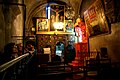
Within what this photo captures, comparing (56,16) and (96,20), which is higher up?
(56,16)

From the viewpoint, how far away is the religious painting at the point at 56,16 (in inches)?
732

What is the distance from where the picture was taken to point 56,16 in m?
18.9

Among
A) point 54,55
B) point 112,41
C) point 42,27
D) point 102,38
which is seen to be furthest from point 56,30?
point 112,41

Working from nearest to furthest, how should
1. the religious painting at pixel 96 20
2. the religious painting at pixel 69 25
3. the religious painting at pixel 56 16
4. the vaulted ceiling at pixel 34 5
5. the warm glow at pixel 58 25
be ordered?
the religious painting at pixel 96 20, the vaulted ceiling at pixel 34 5, the warm glow at pixel 58 25, the religious painting at pixel 56 16, the religious painting at pixel 69 25

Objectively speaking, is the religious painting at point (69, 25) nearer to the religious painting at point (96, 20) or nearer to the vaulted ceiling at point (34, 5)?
the vaulted ceiling at point (34, 5)

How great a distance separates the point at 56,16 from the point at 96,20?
9.34m

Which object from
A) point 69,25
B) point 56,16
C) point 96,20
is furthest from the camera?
point 56,16

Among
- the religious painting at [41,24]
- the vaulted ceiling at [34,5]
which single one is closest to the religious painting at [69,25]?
the vaulted ceiling at [34,5]

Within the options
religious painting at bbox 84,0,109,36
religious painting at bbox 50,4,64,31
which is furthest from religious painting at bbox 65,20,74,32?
religious painting at bbox 84,0,109,36

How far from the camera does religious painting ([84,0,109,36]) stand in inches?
363

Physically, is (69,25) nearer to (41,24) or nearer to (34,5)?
(41,24)

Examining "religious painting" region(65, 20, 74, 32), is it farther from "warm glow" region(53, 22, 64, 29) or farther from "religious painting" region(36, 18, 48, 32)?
"religious painting" region(36, 18, 48, 32)

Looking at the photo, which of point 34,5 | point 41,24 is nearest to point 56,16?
point 41,24

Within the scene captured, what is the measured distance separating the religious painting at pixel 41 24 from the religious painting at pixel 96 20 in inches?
303
